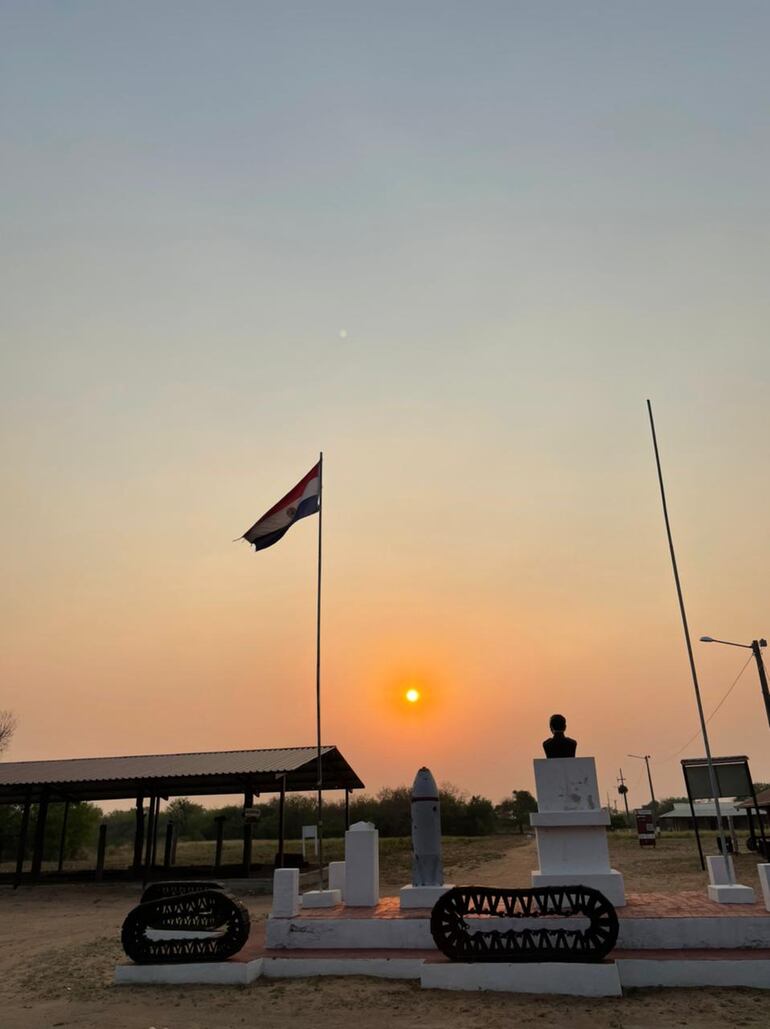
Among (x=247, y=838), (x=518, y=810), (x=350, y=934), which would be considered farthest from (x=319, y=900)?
(x=518, y=810)

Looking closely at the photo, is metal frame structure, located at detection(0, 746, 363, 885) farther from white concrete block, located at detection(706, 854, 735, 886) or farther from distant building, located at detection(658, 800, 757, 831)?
distant building, located at detection(658, 800, 757, 831)

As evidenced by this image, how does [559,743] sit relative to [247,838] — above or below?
above

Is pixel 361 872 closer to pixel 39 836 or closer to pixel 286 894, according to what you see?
pixel 286 894

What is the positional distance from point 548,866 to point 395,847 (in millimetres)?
28542

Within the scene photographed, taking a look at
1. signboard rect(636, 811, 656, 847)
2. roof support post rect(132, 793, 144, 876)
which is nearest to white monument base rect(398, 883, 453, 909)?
roof support post rect(132, 793, 144, 876)

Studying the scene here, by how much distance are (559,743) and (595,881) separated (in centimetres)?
217

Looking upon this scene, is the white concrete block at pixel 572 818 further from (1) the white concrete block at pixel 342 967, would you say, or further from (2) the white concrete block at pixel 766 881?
(1) the white concrete block at pixel 342 967

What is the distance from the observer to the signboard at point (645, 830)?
1501 inches

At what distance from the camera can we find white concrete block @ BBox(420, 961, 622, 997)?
9609 mm

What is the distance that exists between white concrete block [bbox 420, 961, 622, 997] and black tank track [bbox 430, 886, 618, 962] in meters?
0.16

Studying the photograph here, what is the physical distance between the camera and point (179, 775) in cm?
2409

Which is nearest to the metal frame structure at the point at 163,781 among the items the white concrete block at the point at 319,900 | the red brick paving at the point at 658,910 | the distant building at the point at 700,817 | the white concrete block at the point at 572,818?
the white concrete block at the point at 319,900

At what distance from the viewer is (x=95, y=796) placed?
2814 cm

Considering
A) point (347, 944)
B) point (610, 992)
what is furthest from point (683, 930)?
point (347, 944)
